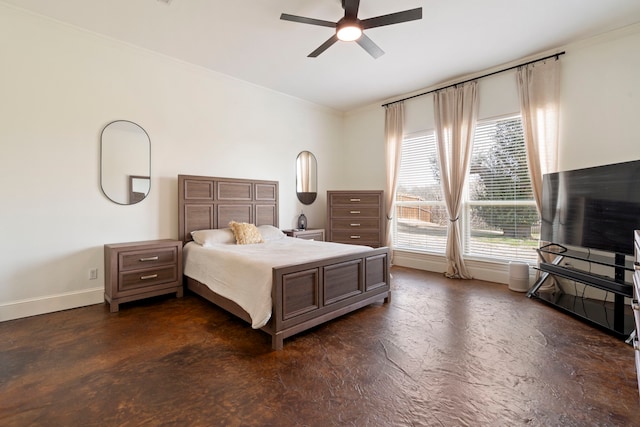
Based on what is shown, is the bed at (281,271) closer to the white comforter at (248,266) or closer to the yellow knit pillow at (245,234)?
the white comforter at (248,266)

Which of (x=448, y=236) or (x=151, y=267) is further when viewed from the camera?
(x=448, y=236)

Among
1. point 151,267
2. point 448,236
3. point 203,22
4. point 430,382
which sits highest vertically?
point 203,22

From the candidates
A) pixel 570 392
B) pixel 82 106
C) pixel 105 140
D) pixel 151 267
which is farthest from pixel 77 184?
pixel 570 392

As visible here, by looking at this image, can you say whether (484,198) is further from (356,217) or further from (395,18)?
(395,18)

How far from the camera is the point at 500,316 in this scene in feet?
9.65

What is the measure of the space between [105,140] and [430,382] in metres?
4.10

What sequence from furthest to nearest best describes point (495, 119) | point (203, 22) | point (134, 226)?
point (495, 119)
point (134, 226)
point (203, 22)

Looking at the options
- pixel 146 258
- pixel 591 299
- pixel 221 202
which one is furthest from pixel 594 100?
pixel 146 258

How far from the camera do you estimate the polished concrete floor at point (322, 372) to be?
157 cm

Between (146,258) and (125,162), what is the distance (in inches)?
48.6

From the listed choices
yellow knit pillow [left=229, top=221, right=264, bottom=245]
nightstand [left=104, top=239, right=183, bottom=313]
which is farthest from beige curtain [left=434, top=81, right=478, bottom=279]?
nightstand [left=104, top=239, right=183, bottom=313]

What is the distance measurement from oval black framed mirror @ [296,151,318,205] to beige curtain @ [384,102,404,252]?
4.65ft

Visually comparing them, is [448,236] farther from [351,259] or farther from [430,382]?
[430,382]

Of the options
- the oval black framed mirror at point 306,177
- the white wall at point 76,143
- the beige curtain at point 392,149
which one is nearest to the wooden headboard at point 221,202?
the white wall at point 76,143
